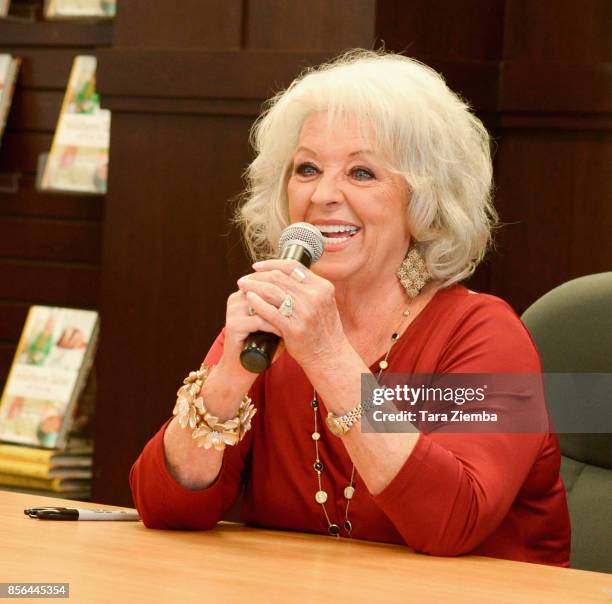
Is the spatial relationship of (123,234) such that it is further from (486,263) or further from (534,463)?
(534,463)

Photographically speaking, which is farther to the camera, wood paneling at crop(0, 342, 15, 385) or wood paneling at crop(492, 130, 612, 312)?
wood paneling at crop(0, 342, 15, 385)

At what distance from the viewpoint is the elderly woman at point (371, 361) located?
1.79 m

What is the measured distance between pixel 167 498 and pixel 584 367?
784 millimetres

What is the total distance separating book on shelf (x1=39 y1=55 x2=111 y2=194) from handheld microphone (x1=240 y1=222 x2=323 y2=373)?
214cm

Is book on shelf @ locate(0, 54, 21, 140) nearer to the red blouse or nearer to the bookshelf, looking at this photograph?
the bookshelf

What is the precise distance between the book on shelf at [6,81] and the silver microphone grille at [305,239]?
105 inches

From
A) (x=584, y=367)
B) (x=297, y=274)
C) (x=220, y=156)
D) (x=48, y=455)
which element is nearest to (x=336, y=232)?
(x=297, y=274)

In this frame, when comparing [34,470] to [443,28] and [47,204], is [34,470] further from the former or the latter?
[443,28]

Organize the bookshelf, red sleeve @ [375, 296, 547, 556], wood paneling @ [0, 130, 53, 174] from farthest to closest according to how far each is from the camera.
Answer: wood paneling @ [0, 130, 53, 174], the bookshelf, red sleeve @ [375, 296, 547, 556]

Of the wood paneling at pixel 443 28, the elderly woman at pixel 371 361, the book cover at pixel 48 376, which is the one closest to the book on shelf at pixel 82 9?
the book cover at pixel 48 376

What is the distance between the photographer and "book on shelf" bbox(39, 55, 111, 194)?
3.94m

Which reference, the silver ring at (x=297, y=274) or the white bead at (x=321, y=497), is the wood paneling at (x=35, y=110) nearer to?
the white bead at (x=321, y=497)

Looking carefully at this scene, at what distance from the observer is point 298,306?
1733 millimetres

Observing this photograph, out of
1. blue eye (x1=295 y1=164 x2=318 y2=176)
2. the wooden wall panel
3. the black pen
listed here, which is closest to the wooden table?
the black pen
